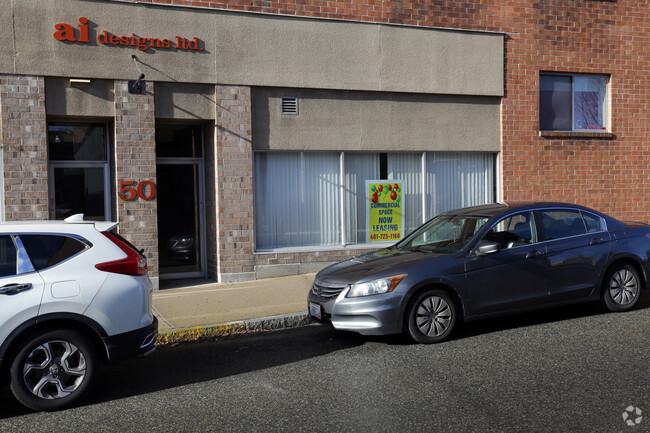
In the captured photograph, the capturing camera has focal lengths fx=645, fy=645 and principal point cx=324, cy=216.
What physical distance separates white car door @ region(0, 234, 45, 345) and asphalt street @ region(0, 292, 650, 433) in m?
0.80

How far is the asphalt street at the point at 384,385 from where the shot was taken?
4742 millimetres

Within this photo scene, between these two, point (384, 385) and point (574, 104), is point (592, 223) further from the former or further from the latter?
point (574, 104)

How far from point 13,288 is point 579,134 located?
11.8 meters

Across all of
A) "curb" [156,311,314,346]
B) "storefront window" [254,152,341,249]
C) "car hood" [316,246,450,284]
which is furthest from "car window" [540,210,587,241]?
"storefront window" [254,152,341,249]

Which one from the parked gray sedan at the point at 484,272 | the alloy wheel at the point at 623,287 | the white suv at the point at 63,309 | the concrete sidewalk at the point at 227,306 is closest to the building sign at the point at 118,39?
the concrete sidewalk at the point at 227,306

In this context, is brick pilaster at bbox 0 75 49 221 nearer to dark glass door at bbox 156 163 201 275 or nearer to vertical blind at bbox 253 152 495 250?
dark glass door at bbox 156 163 201 275

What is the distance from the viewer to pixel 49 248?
5383mm

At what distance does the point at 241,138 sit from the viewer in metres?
11.2

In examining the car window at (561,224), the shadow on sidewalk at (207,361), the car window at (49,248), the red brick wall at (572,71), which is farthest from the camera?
the red brick wall at (572,71)

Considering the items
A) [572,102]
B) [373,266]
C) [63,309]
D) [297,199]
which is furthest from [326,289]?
[572,102]

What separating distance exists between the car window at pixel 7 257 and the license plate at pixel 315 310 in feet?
10.5

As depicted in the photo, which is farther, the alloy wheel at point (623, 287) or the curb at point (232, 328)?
the alloy wheel at point (623, 287)

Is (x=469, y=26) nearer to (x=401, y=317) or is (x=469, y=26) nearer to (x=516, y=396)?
(x=401, y=317)

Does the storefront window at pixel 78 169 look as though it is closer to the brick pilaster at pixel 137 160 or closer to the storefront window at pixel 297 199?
the brick pilaster at pixel 137 160
